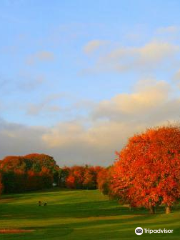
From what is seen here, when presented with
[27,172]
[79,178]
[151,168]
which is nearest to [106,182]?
[151,168]

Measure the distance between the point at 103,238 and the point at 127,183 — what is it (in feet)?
91.1

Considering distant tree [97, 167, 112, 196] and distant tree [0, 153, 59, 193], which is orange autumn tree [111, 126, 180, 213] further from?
distant tree [0, 153, 59, 193]

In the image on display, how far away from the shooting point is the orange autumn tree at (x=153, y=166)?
2112 inches

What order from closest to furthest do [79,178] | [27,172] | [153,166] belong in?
[153,166] < [27,172] < [79,178]

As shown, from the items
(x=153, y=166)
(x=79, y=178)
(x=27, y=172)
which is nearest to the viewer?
(x=153, y=166)

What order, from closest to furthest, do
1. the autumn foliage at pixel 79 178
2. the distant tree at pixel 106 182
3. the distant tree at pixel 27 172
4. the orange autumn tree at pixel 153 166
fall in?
the orange autumn tree at pixel 153 166
the distant tree at pixel 106 182
the distant tree at pixel 27 172
the autumn foliage at pixel 79 178

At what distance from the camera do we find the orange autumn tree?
5366cm

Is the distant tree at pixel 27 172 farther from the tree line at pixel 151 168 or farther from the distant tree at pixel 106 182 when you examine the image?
the tree line at pixel 151 168

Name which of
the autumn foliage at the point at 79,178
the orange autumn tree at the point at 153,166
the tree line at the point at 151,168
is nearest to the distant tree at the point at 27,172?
the autumn foliage at the point at 79,178

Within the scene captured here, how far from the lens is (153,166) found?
2136 inches

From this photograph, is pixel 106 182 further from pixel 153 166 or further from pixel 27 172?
pixel 27 172

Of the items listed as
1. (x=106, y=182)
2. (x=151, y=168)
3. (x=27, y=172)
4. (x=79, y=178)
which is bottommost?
(x=106, y=182)

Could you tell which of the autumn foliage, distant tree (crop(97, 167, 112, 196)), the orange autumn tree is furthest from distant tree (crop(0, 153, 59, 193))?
the orange autumn tree

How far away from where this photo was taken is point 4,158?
17812 cm
